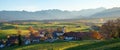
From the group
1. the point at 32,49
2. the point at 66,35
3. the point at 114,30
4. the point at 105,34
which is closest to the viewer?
the point at 32,49

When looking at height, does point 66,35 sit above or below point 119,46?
below

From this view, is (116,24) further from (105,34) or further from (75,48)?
(75,48)

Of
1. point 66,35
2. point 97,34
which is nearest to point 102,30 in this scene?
point 97,34

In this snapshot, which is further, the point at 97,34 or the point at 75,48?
the point at 97,34

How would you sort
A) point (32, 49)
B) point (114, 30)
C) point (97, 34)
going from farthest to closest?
1. point (97, 34)
2. point (114, 30)
3. point (32, 49)

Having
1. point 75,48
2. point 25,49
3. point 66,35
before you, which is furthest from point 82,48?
point 66,35

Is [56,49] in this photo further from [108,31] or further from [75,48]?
[108,31]

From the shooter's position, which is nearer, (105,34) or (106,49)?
(106,49)

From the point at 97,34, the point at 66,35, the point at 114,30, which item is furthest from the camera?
the point at 66,35

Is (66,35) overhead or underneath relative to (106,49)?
underneath
